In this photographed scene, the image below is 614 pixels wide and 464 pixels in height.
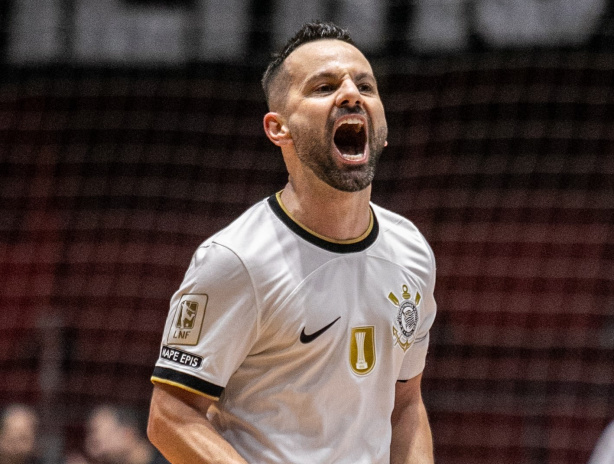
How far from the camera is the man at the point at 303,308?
1854 mm

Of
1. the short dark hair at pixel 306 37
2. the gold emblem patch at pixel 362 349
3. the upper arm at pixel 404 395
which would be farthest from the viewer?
the upper arm at pixel 404 395

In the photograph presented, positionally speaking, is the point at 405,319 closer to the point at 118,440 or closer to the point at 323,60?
the point at 323,60

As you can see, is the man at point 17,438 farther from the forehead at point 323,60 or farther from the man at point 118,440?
the forehead at point 323,60

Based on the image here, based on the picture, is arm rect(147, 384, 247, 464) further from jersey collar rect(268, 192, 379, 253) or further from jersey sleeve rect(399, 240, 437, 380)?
jersey sleeve rect(399, 240, 437, 380)

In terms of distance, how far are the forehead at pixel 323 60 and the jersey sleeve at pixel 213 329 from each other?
17.0 inches

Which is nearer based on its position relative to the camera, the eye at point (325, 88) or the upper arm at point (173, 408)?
the upper arm at point (173, 408)

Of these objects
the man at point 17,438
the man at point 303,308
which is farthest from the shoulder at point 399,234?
the man at point 17,438

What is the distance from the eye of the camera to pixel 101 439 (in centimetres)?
527

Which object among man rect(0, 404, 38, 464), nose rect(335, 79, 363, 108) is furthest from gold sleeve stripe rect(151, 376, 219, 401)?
man rect(0, 404, 38, 464)

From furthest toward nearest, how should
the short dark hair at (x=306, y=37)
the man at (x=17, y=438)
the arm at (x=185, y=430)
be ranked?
the man at (x=17, y=438) → the short dark hair at (x=306, y=37) → the arm at (x=185, y=430)

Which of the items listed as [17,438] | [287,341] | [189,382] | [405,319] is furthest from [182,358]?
[17,438]

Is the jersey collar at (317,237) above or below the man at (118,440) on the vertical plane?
above

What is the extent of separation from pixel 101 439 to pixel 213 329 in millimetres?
3677

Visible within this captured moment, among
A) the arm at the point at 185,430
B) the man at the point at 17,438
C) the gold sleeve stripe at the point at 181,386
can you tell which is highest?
the gold sleeve stripe at the point at 181,386
